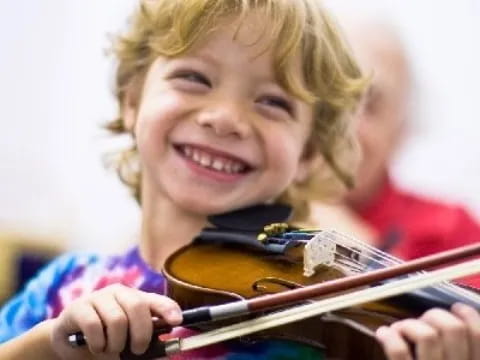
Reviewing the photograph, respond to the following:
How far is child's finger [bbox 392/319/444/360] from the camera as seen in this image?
2.36 feet

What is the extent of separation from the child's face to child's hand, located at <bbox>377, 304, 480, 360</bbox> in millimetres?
330

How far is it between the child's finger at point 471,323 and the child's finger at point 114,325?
0.90ft

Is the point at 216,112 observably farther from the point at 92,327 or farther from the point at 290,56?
the point at 92,327

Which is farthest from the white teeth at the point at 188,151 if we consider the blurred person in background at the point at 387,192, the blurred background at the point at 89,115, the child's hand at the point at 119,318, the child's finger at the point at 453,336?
the blurred background at the point at 89,115

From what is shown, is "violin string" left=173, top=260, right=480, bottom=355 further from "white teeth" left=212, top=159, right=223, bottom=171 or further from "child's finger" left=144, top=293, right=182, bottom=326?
"white teeth" left=212, top=159, right=223, bottom=171

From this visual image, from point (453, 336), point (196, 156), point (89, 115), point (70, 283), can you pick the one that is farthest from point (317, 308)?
point (89, 115)

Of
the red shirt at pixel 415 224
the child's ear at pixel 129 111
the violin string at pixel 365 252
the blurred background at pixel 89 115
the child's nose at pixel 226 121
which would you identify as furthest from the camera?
→ the blurred background at pixel 89 115

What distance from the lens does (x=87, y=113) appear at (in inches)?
87.6

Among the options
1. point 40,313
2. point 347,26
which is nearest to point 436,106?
point 347,26

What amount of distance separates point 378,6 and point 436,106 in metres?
0.28

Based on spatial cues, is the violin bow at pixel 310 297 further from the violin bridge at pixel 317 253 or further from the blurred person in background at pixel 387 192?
the blurred person in background at pixel 387 192

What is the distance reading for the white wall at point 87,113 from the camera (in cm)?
210

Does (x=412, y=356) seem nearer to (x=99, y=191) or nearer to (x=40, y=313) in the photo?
(x=40, y=313)

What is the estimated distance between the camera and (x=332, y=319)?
2.52ft
